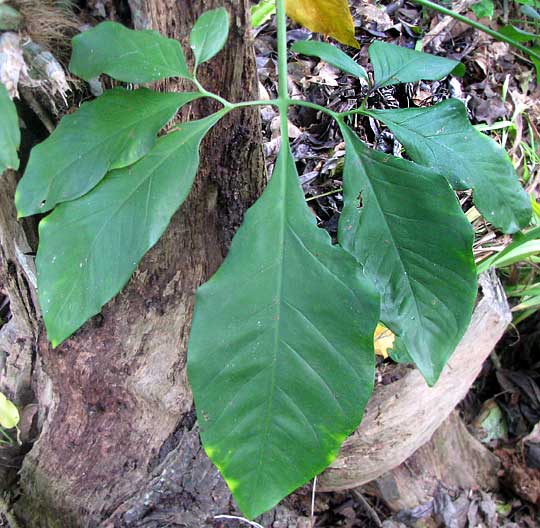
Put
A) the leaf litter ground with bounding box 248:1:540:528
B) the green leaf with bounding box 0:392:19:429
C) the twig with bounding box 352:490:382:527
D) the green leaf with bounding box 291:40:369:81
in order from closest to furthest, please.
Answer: the green leaf with bounding box 291:40:369:81
the green leaf with bounding box 0:392:19:429
the leaf litter ground with bounding box 248:1:540:528
the twig with bounding box 352:490:382:527

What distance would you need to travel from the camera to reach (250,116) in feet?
2.57

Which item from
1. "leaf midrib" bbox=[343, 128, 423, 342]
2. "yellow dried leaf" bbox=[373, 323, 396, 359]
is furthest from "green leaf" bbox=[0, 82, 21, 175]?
"yellow dried leaf" bbox=[373, 323, 396, 359]

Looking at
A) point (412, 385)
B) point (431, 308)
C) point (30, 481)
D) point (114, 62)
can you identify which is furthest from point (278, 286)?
point (30, 481)

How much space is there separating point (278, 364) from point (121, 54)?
42 cm

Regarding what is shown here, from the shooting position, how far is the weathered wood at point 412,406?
3.89 ft

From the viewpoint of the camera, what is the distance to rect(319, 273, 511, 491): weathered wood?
1187 millimetres

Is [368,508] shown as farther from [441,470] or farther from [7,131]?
[7,131]

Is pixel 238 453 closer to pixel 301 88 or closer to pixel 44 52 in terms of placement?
pixel 44 52

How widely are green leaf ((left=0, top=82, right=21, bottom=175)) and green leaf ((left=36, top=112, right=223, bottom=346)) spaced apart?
0.32 feet

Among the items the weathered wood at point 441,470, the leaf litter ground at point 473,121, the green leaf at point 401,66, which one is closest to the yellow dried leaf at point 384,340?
the leaf litter ground at point 473,121

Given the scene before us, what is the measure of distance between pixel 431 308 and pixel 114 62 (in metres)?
0.49

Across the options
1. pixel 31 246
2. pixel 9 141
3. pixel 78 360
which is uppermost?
pixel 9 141

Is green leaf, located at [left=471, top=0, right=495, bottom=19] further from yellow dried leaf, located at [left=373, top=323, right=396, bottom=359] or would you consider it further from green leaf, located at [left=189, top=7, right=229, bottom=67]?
green leaf, located at [left=189, top=7, right=229, bottom=67]

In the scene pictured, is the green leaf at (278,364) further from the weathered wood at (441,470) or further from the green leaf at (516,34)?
the weathered wood at (441,470)
